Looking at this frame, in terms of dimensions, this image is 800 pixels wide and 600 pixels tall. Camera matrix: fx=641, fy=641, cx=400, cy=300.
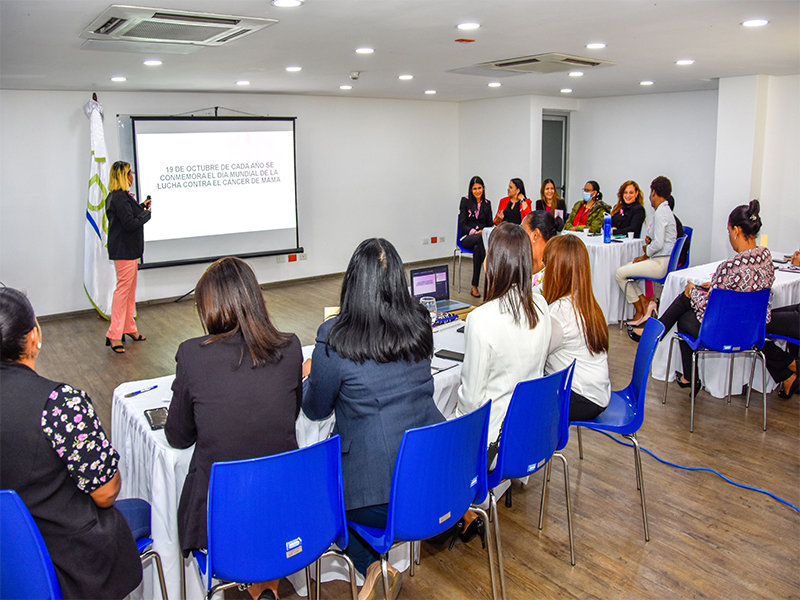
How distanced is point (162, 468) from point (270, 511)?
54 cm

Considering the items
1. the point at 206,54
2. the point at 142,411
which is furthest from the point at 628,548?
the point at 206,54

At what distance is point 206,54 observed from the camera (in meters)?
4.80

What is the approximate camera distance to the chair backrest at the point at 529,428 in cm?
234

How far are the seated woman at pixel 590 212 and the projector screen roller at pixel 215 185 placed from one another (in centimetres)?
363

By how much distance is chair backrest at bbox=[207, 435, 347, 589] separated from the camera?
1.75 m

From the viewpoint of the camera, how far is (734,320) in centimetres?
388

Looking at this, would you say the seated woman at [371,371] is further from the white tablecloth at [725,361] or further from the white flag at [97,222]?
the white flag at [97,222]

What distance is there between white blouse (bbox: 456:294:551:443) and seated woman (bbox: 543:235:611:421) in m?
0.28

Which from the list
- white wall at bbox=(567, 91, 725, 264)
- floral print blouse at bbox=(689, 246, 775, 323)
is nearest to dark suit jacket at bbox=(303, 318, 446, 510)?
floral print blouse at bbox=(689, 246, 775, 323)

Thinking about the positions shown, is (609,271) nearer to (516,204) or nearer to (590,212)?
(590,212)

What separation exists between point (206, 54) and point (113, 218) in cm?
181

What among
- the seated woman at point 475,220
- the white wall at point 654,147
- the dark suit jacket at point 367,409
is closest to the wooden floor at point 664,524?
the dark suit jacket at point 367,409

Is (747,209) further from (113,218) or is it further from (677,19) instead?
(113,218)

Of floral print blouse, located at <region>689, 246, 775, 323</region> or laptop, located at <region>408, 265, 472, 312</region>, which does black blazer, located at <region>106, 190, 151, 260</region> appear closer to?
laptop, located at <region>408, 265, 472, 312</region>
